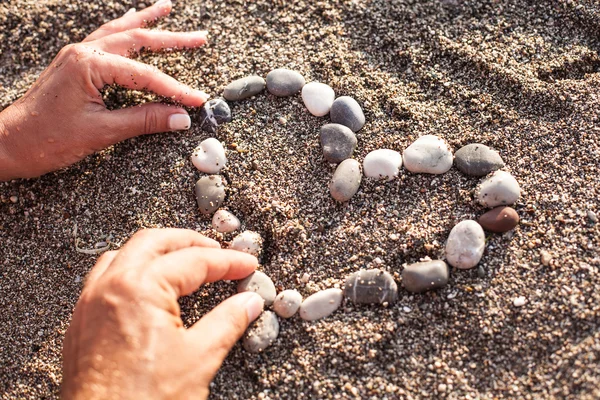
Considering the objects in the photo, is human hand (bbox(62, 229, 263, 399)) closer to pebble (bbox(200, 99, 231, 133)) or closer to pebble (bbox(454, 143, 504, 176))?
pebble (bbox(200, 99, 231, 133))

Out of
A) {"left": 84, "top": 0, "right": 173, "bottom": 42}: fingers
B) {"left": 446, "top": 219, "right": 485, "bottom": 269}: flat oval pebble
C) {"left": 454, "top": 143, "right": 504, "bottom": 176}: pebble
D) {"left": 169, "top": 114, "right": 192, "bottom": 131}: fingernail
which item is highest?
{"left": 84, "top": 0, "right": 173, "bottom": 42}: fingers

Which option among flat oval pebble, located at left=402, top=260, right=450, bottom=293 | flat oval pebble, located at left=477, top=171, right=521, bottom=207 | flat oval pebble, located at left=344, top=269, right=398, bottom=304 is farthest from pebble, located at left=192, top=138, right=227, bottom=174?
flat oval pebble, located at left=477, top=171, right=521, bottom=207

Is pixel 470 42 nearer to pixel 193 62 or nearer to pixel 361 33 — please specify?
pixel 361 33

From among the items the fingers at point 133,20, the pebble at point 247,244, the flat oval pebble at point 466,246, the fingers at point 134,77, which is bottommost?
the pebble at point 247,244

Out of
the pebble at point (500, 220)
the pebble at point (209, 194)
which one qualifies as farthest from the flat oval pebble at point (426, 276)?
the pebble at point (209, 194)

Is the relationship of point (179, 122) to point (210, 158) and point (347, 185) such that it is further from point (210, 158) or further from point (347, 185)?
point (347, 185)

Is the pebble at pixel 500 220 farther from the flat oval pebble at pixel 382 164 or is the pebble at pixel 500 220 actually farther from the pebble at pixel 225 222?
the pebble at pixel 225 222

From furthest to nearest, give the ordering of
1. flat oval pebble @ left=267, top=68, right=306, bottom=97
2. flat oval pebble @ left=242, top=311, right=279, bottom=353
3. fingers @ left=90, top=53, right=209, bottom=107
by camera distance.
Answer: flat oval pebble @ left=267, top=68, right=306, bottom=97, fingers @ left=90, top=53, right=209, bottom=107, flat oval pebble @ left=242, top=311, right=279, bottom=353

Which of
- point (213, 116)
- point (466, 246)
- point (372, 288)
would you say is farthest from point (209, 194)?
point (466, 246)

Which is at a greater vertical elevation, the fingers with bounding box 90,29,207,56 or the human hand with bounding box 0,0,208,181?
the fingers with bounding box 90,29,207,56
